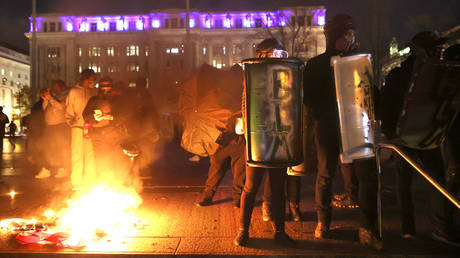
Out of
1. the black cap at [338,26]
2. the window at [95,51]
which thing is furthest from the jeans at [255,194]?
the window at [95,51]

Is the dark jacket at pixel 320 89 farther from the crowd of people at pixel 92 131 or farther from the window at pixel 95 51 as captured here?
the window at pixel 95 51

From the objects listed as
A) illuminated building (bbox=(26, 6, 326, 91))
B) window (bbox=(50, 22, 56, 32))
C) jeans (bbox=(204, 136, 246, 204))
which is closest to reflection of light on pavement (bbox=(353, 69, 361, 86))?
jeans (bbox=(204, 136, 246, 204))

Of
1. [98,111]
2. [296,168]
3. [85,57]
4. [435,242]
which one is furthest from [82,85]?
[85,57]

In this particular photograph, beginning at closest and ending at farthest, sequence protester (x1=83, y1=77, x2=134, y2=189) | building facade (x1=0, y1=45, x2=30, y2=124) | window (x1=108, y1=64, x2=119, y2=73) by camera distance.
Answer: protester (x1=83, y1=77, x2=134, y2=189)
building facade (x1=0, y1=45, x2=30, y2=124)
window (x1=108, y1=64, x2=119, y2=73)

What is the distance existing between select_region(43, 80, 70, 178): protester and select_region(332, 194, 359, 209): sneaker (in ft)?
18.1

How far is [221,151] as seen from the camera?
566 cm

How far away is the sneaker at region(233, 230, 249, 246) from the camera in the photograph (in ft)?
13.0

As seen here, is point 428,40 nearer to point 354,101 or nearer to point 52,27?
point 354,101

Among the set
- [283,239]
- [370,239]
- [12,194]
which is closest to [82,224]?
[283,239]

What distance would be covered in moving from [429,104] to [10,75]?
3622 inches

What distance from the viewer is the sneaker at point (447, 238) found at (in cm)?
397

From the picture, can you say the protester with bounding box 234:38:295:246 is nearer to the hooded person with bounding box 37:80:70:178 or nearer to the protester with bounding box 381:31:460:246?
the protester with bounding box 381:31:460:246

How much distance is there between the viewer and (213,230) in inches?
177

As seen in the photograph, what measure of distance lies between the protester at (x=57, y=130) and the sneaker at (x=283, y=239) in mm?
5556
